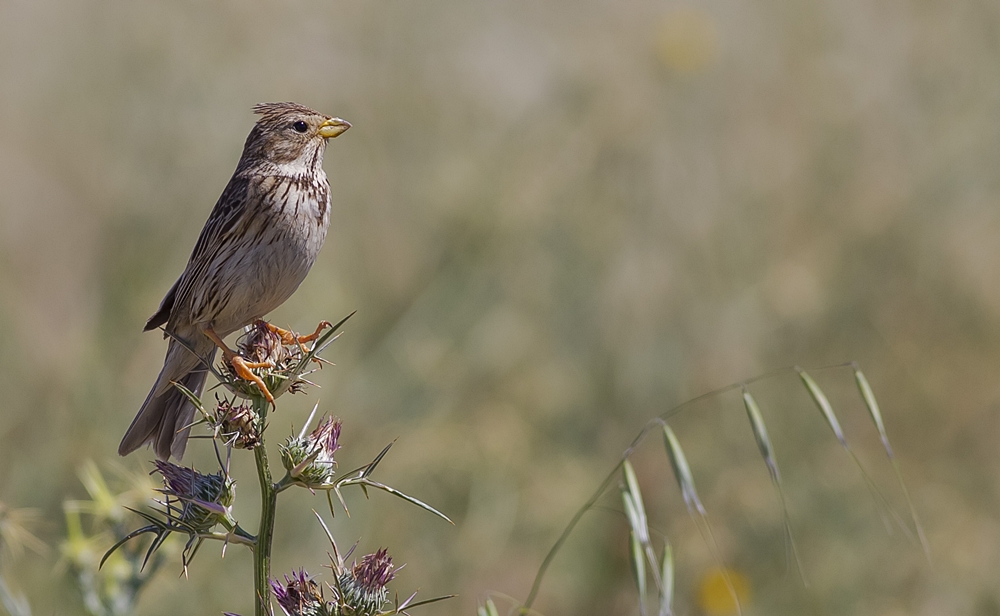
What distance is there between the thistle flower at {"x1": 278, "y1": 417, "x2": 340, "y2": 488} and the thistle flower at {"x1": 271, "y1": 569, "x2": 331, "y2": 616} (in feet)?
0.63

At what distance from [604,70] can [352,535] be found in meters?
3.59

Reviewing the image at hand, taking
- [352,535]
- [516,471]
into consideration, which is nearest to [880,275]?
[516,471]

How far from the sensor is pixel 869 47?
7500 mm

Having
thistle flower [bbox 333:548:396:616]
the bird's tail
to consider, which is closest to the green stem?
thistle flower [bbox 333:548:396:616]

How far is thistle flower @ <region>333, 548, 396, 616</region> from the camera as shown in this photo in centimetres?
205

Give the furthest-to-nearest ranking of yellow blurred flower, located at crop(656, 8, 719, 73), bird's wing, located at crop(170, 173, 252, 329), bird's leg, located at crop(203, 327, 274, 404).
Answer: yellow blurred flower, located at crop(656, 8, 719, 73) < bird's wing, located at crop(170, 173, 252, 329) < bird's leg, located at crop(203, 327, 274, 404)

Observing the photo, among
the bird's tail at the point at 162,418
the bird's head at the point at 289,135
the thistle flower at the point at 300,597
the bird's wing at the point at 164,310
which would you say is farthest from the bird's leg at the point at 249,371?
the bird's head at the point at 289,135

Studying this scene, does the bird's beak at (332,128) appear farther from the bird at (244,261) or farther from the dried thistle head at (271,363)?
the dried thistle head at (271,363)

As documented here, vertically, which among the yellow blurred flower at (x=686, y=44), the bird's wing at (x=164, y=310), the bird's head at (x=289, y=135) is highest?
the yellow blurred flower at (x=686, y=44)

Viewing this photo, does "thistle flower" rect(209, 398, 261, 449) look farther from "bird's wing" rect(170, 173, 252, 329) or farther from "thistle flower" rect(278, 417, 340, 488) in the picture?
"bird's wing" rect(170, 173, 252, 329)

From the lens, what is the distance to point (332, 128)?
366cm


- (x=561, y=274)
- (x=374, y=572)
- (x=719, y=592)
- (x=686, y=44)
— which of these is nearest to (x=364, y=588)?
(x=374, y=572)

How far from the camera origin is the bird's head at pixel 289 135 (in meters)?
3.62

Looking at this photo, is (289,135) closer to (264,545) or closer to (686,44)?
(264,545)
